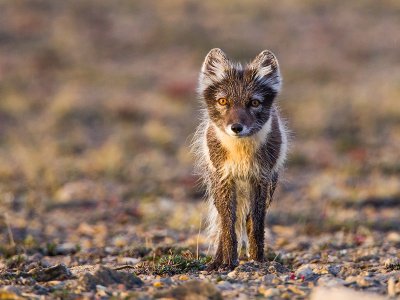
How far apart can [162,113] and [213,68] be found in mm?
12839

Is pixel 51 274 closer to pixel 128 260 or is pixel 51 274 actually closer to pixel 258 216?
pixel 128 260

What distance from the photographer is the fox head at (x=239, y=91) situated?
711cm

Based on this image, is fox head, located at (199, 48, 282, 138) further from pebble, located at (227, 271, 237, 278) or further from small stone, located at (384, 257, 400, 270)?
small stone, located at (384, 257, 400, 270)

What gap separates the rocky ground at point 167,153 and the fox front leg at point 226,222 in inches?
8.0

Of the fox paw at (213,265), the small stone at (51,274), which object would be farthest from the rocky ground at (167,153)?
the fox paw at (213,265)

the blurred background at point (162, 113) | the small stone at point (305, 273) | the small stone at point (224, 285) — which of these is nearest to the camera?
the small stone at point (224, 285)

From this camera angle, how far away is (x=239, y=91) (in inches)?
287

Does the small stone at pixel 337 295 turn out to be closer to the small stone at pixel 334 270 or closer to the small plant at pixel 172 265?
the small stone at pixel 334 270

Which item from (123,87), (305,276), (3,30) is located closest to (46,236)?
(305,276)

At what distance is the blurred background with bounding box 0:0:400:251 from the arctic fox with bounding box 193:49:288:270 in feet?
4.10

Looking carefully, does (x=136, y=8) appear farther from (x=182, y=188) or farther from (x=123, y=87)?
(x=182, y=188)

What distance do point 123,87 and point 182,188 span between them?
11.6 m

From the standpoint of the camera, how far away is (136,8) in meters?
38.2

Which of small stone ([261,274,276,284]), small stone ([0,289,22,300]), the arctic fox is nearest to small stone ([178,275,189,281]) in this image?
small stone ([261,274,276,284])
